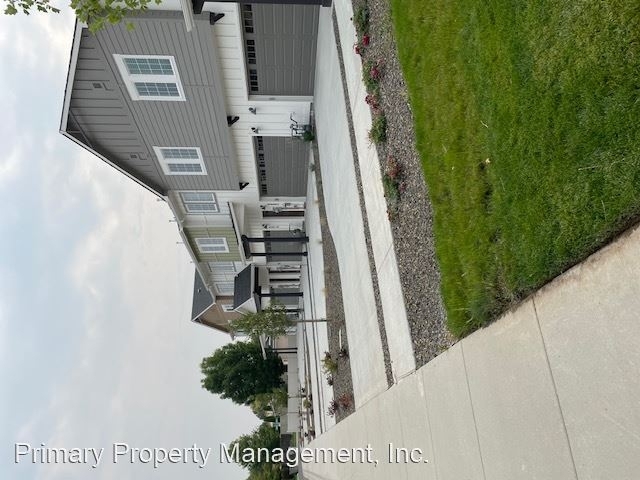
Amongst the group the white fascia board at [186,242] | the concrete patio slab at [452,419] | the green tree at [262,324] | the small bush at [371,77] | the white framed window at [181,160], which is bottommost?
the concrete patio slab at [452,419]

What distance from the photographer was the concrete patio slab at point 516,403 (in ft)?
13.0

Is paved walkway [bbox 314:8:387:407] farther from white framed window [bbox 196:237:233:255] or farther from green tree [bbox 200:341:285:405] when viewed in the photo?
green tree [bbox 200:341:285:405]

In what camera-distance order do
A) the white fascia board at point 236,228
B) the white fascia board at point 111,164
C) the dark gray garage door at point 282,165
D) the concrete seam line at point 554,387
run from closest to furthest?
the concrete seam line at point 554,387 → the white fascia board at point 111,164 → the dark gray garage door at point 282,165 → the white fascia board at point 236,228

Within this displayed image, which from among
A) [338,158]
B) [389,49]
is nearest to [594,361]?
[389,49]

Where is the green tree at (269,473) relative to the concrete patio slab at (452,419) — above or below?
below

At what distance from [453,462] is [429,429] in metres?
0.73

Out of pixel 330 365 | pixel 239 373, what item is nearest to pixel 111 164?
pixel 330 365

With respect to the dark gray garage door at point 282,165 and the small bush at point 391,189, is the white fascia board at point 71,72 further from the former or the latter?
the small bush at point 391,189

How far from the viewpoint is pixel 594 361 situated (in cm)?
352

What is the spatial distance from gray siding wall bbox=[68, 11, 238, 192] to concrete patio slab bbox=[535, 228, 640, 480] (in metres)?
12.9

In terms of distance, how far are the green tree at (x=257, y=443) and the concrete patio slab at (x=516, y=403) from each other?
33729 mm

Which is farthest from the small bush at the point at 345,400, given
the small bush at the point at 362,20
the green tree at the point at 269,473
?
the green tree at the point at 269,473

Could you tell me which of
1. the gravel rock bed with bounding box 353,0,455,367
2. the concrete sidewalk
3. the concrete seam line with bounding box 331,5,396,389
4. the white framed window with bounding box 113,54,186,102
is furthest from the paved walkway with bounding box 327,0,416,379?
the white framed window with bounding box 113,54,186,102

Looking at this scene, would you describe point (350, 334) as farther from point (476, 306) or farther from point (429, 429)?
point (476, 306)
